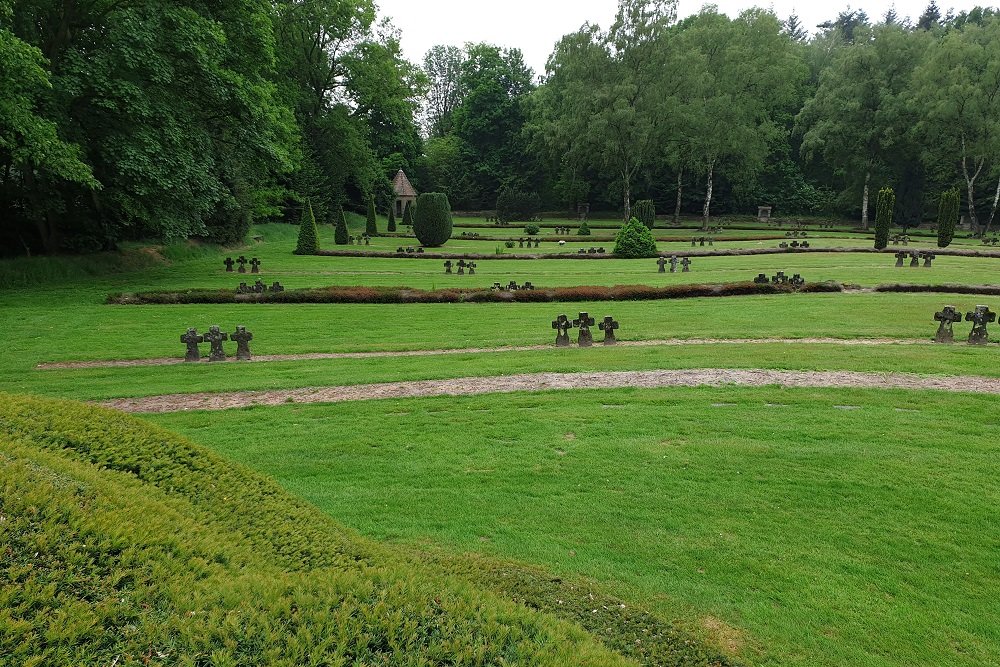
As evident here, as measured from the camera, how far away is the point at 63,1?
2200cm

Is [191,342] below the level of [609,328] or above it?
below

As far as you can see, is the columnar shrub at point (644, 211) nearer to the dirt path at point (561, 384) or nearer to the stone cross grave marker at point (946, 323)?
the stone cross grave marker at point (946, 323)

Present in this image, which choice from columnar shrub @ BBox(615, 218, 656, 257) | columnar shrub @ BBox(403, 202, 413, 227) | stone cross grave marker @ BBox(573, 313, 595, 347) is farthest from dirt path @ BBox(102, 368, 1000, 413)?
columnar shrub @ BBox(403, 202, 413, 227)

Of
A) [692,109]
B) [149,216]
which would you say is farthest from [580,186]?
[149,216]

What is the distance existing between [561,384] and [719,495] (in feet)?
15.8

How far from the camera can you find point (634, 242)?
34031mm

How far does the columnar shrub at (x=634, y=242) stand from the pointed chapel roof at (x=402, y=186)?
4053 centimetres

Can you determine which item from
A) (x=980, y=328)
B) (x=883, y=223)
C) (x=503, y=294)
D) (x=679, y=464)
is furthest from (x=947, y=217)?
(x=679, y=464)

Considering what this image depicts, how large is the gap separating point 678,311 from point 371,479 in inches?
536

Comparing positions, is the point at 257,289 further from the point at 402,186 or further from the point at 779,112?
the point at 779,112

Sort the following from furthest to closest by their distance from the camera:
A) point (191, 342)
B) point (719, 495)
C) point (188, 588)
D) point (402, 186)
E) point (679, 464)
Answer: point (402, 186)
point (191, 342)
point (679, 464)
point (719, 495)
point (188, 588)

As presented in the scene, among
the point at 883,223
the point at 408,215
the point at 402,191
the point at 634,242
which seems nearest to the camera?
the point at 634,242

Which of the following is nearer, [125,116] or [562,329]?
[562,329]

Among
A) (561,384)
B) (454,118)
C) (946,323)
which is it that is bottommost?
(561,384)
